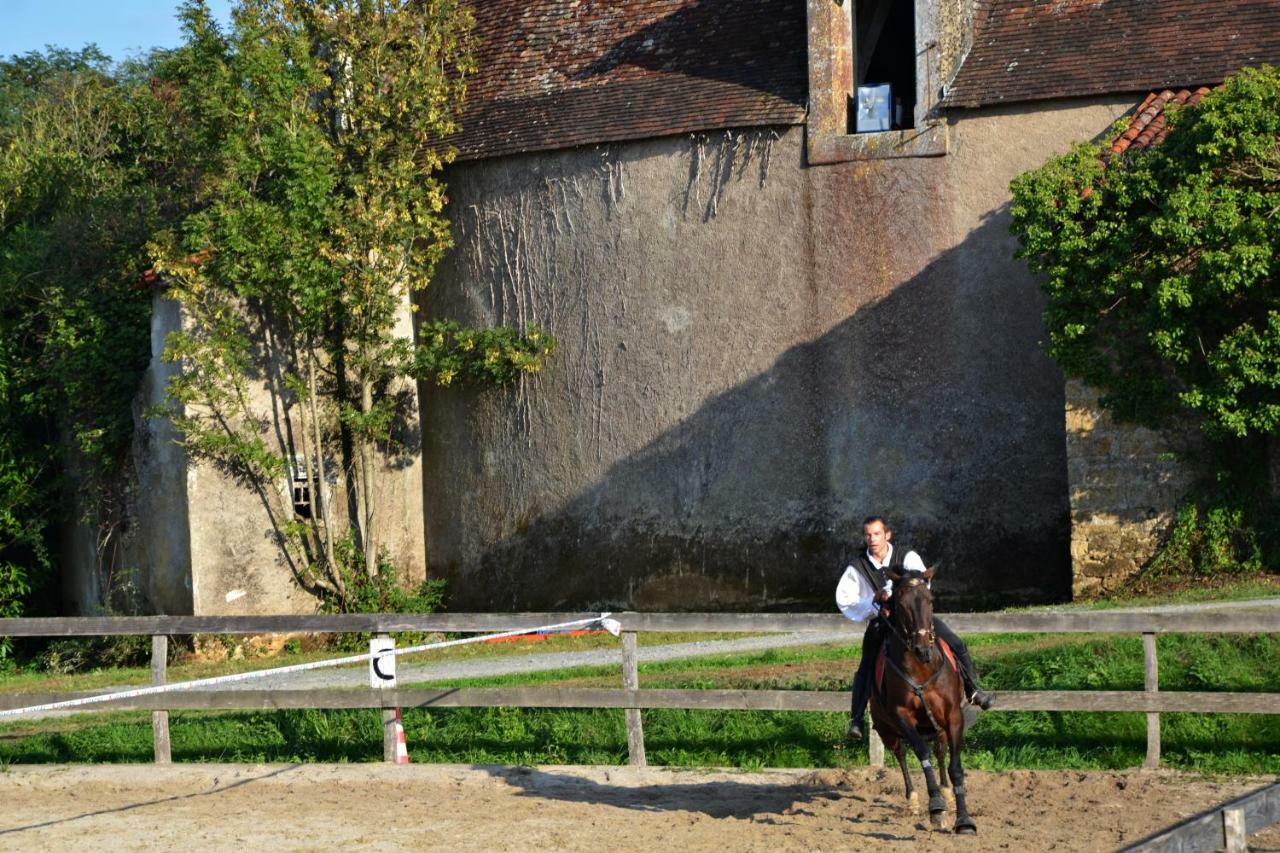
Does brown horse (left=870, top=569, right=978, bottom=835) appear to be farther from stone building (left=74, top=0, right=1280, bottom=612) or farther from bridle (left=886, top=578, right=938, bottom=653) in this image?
stone building (left=74, top=0, right=1280, bottom=612)

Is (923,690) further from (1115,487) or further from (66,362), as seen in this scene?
(66,362)

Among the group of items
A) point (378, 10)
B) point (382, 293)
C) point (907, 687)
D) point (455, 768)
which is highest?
point (378, 10)

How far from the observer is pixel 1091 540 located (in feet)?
64.4

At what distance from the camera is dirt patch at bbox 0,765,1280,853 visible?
33.5 ft

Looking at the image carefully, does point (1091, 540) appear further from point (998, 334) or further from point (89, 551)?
point (89, 551)

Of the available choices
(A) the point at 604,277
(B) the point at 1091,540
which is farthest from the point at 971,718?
(A) the point at 604,277

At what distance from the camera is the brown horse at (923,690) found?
10.1 metres

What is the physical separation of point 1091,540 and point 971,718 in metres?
9.29

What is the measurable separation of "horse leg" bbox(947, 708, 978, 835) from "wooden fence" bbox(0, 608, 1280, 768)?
1428mm

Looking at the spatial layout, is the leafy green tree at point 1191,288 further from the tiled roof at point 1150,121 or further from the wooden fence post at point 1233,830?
the wooden fence post at point 1233,830

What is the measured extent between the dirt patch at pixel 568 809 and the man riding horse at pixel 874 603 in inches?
29.8

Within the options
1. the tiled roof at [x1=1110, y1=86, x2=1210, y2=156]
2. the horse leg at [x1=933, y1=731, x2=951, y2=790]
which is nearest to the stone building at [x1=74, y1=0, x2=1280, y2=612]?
the tiled roof at [x1=1110, y1=86, x2=1210, y2=156]

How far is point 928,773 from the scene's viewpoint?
1012cm

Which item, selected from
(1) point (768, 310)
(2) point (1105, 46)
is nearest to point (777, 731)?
(1) point (768, 310)
